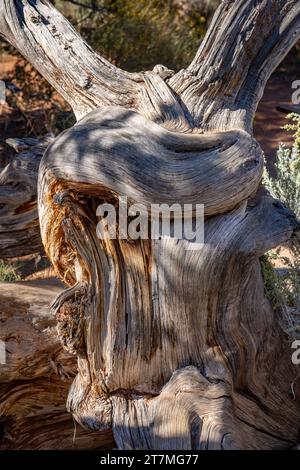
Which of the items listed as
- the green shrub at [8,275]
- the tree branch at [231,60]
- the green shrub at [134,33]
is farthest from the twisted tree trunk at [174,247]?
the green shrub at [134,33]

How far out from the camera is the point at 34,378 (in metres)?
3.56

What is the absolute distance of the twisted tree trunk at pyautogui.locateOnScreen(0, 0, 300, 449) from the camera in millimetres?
2746

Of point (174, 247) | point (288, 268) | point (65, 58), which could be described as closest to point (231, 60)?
point (65, 58)

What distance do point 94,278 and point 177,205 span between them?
495mm

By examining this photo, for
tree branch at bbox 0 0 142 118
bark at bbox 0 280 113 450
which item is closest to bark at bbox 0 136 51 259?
bark at bbox 0 280 113 450

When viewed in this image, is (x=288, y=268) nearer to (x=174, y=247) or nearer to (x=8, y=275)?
(x=174, y=247)

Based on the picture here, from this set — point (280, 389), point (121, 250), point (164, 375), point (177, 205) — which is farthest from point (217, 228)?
point (280, 389)

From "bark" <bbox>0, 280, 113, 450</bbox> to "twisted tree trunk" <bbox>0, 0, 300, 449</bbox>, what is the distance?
1.41 ft

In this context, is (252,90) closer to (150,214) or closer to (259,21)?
(259,21)

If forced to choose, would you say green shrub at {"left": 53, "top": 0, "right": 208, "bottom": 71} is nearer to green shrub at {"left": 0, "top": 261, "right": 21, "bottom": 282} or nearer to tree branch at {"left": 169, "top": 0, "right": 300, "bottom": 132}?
green shrub at {"left": 0, "top": 261, "right": 21, "bottom": 282}

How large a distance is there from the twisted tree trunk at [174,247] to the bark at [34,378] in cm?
43

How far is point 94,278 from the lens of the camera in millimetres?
2949

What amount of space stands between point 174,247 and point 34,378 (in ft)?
4.03

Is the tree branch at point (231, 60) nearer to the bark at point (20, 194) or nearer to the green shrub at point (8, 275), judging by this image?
the bark at point (20, 194)
